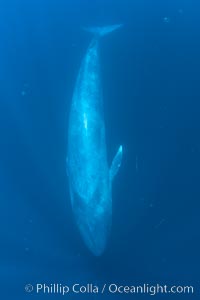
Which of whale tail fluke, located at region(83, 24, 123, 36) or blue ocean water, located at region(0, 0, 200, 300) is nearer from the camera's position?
blue ocean water, located at region(0, 0, 200, 300)

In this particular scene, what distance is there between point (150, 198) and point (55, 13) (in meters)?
6.97

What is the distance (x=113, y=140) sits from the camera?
11.5 metres

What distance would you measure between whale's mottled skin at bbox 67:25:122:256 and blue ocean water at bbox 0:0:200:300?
4.09 ft

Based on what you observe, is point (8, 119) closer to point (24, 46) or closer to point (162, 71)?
point (24, 46)

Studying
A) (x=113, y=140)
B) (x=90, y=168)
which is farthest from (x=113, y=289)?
(x=113, y=140)

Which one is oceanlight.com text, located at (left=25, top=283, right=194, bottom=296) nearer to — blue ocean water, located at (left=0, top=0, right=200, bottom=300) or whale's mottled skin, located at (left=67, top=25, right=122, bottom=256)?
blue ocean water, located at (left=0, top=0, right=200, bottom=300)

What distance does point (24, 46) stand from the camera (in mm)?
12898

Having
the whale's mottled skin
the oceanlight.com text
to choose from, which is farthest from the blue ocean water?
the whale's mottled skin

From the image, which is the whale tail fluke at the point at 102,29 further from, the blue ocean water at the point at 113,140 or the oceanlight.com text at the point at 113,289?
the oceanlight.com text at the point at 113,289

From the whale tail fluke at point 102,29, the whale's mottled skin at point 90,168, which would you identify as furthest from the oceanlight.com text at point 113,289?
the whale tail fluke at point 102,29

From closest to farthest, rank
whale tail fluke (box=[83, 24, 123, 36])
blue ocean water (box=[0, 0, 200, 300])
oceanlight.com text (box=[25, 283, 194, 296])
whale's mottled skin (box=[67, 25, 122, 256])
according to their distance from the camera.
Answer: whale's mottled skin (box=[67, 25, 122, 256]) < oceanlight.com text (box=[25, 283, 194, 296]) < blue ocean water (box=[0, 0, 200, 300]) < whale tail fluke (box=[83, 24, 123, 36])

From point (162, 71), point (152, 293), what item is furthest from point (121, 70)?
point (152, 293)

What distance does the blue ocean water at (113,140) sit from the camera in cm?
1101

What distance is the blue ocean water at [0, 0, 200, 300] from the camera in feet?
36.1
